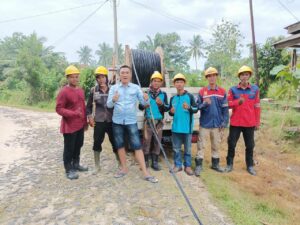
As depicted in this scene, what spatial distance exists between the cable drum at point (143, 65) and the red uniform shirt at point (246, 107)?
8.10 feet

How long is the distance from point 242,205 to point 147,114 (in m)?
2.00

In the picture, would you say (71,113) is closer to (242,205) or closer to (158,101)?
(158,101)

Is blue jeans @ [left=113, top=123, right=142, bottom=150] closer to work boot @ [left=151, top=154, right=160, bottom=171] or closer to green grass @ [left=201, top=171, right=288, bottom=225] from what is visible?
work boot @ [left=151, top=154, right=160, bottom=171]

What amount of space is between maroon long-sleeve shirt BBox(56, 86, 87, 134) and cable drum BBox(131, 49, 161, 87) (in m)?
2.40

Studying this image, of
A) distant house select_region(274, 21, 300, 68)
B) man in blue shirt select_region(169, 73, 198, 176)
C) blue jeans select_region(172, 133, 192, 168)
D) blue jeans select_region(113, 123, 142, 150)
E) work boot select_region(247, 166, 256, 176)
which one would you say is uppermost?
distant house select_region(274, 21, 300, 68)

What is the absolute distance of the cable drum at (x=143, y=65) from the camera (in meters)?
6.72

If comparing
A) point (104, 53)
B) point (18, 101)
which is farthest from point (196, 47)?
point (18, 101)

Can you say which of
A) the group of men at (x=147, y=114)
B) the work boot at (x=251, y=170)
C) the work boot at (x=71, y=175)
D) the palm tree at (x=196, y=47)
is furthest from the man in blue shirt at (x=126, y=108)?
the palm tree at (x=196, y=47)

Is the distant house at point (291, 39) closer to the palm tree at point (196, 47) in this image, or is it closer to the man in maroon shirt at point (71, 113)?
the man in maroon shirt at point (71, 113)

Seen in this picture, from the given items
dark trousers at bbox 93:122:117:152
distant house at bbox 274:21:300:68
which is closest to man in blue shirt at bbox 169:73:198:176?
dark trousers at bbox 93:122:117:152

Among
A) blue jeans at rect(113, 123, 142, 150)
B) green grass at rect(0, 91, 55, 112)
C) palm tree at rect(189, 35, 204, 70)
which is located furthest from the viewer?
palm tree at rect(189, 35, 204, 70)

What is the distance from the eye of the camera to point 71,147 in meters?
→ 4.53

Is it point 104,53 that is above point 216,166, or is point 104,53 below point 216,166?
above

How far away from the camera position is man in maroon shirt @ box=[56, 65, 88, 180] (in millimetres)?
4320
